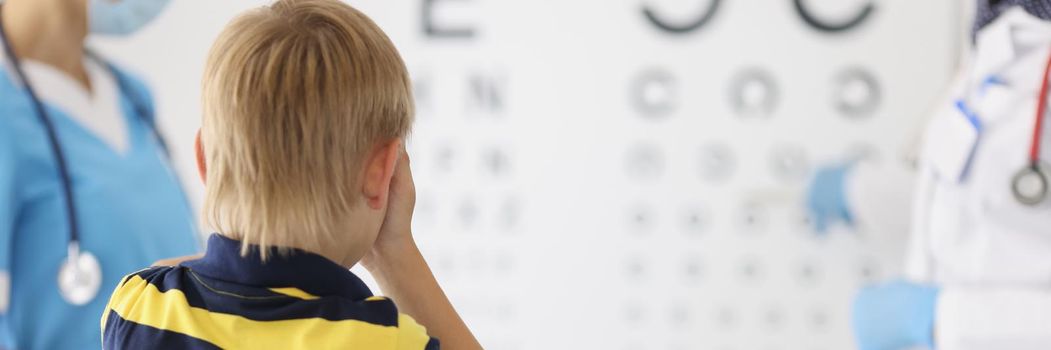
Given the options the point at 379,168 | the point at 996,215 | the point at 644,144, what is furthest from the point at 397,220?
the point at 644,144

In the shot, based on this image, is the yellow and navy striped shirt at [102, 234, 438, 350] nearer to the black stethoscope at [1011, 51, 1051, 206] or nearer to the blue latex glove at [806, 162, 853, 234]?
the black stethoscope at [1011, 51, 1051, 206]

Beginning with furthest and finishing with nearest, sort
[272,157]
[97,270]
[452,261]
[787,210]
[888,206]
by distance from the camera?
[452,261]
[787,210]
[888,206]
[97,270]
[272,157]

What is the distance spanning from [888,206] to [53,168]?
114 centimetres

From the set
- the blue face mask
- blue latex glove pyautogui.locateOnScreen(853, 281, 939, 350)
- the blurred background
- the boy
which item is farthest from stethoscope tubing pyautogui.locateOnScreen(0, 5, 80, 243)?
blue latex glove pyautogui.locateOnScreen(853, 281, 939, 350)

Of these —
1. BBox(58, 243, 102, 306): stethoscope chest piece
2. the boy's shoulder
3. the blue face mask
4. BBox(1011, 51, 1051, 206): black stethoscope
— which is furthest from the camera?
the blue face mask

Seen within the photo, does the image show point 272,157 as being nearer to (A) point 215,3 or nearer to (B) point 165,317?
(B) point 165,317

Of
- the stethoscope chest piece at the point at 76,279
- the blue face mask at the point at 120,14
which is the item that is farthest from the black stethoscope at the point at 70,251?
the blue face mask at the point at 120,14

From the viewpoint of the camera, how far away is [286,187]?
74cm

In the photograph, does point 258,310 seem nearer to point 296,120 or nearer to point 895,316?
point 296,120

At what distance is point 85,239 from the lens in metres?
1.35

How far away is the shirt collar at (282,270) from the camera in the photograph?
2.43 ft

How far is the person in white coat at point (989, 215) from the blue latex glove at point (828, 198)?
247 mm

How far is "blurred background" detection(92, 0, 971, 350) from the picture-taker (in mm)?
1723

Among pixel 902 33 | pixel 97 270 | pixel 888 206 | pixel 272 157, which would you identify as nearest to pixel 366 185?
pixel 272 157
